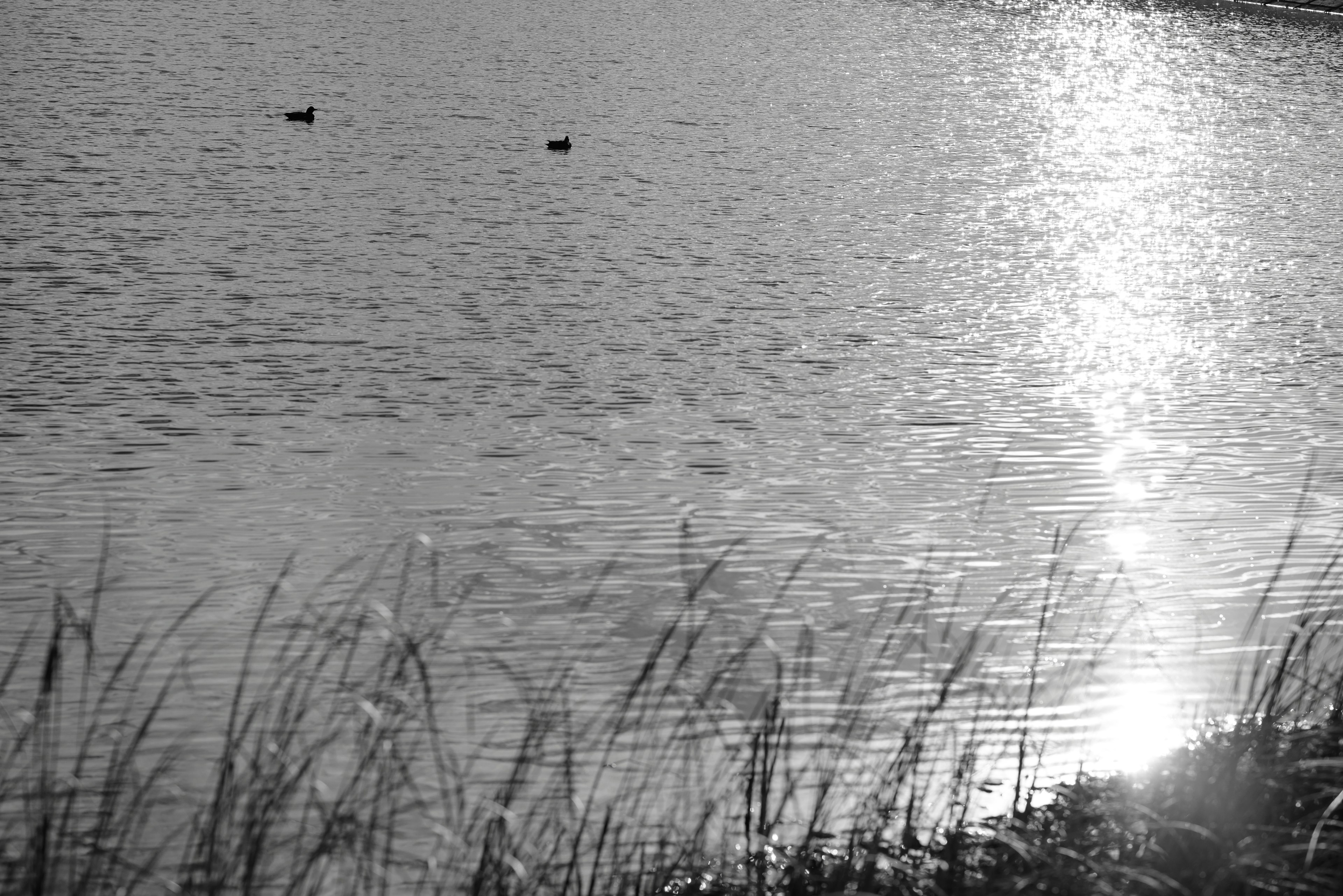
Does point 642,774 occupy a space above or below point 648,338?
below

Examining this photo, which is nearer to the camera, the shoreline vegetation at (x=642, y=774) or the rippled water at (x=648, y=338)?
the shoreline vegetation at (x=642, y=774)

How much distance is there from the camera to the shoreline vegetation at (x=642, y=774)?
4.40m

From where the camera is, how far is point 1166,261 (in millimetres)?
20297

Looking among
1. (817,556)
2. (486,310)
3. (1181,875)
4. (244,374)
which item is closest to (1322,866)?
(1181,875)

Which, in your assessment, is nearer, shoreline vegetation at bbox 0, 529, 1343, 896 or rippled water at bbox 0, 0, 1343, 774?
shoreline vegetation at bbox 0, 529, 1343, 896

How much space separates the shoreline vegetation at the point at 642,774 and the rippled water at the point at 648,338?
88cm

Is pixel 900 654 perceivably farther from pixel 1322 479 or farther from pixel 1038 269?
pixel 1038 269

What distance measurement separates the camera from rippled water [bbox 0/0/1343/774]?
Answer: 9695 mm

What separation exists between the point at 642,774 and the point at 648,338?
30.6 ft

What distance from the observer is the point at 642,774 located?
20.3ft

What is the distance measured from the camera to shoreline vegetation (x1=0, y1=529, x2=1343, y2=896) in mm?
4402

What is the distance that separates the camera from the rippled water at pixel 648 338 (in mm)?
9695

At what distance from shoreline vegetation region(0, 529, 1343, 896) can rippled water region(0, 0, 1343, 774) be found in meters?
0.88

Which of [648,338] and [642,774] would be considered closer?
[642,774]
